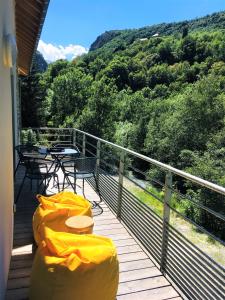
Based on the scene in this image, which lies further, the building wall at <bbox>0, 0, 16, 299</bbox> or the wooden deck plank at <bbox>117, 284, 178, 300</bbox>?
the wooden deck plank at <bbox>117, 284, 178, 300</bbox>

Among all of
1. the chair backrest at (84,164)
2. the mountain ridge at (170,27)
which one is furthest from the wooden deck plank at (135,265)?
the mountain ridge at (170,27)

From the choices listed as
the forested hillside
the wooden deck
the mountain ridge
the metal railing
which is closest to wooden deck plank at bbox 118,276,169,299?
the wooden deck

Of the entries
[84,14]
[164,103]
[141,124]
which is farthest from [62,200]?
[84,14]

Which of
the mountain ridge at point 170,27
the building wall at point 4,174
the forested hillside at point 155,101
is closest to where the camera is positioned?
the building wall at point 4,174

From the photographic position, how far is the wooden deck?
257 centimetres

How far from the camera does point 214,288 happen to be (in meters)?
2.25

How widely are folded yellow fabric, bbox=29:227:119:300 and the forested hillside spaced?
12138 mm

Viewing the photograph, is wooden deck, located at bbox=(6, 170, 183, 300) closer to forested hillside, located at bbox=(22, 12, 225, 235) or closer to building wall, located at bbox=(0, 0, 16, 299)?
building wall, located at bbox=(0, 0, 16, 299)

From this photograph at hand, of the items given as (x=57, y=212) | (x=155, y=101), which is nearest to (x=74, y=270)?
(x=57, y=212)

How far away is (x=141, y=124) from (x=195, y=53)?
1988 cm

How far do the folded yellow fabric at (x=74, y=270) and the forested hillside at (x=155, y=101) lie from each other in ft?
39.8

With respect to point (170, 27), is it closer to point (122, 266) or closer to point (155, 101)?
point (155, 101)

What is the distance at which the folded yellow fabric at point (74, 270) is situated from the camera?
189 cm

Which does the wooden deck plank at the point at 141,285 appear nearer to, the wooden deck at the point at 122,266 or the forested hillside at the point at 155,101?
the wooden deck at the point at 122,266
